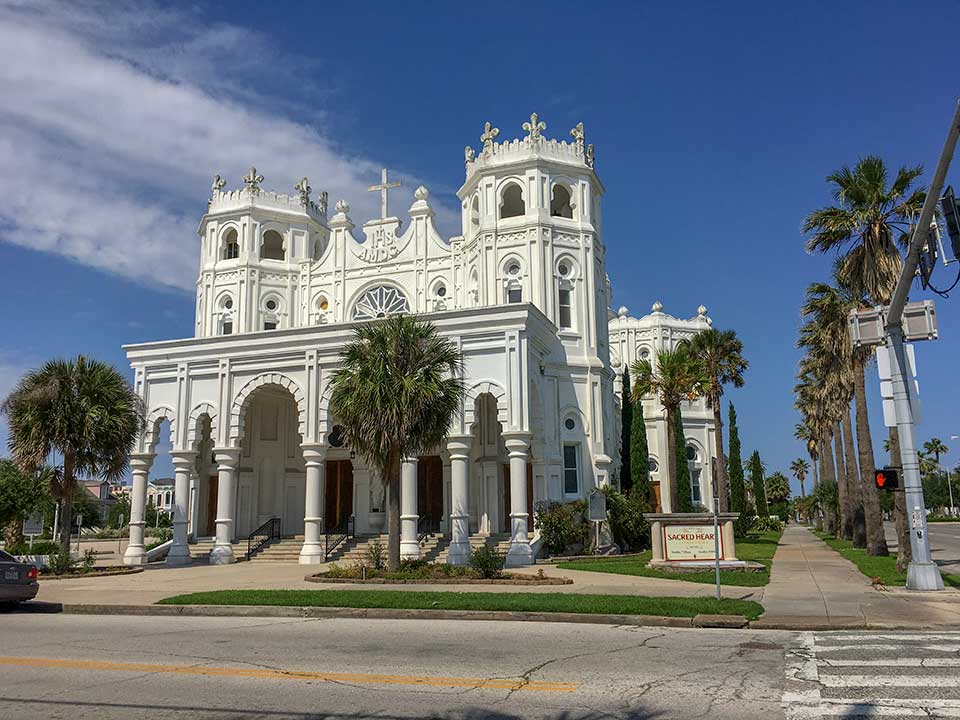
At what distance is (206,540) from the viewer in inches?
1404

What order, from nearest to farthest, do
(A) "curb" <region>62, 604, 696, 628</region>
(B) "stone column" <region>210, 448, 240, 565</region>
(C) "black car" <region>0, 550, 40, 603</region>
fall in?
(A) "curb" <region>62, 604, 696, 628</region>
(C) "black car" <region>0, 550, 40, 603</region>
(B) "stone column" <region>210, 448, 240, 565</region>

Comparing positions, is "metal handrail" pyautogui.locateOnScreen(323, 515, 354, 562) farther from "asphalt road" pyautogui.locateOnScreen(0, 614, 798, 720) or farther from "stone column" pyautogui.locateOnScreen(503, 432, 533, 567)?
"asphalt road" pyautogui.locateOnScreen(0, 614, 798, 720)

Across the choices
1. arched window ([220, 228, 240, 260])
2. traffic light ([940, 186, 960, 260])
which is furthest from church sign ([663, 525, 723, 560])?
arched window ([220, 228, 240, 260])

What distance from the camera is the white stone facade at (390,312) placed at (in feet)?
96.6

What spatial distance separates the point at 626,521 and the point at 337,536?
12274mm

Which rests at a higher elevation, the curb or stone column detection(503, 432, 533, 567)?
stone column detection(503, 432, 533, 567)

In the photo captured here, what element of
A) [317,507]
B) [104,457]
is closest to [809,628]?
[317,507]

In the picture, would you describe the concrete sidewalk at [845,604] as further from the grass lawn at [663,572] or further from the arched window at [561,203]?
the arched window at [561,203]

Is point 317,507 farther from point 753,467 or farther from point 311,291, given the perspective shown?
point 753,467

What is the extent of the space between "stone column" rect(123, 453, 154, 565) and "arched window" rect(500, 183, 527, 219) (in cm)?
1951

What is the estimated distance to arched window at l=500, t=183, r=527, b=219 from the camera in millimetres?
38750

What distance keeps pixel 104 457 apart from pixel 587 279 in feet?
70.1

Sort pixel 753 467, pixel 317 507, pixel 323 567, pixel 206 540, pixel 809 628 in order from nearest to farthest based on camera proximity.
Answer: pixel 809 628
pixel 323 567
pixel 317 507
pixel 206 540
pixel 753 467

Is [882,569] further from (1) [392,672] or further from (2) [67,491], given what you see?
(2) [67,491]
